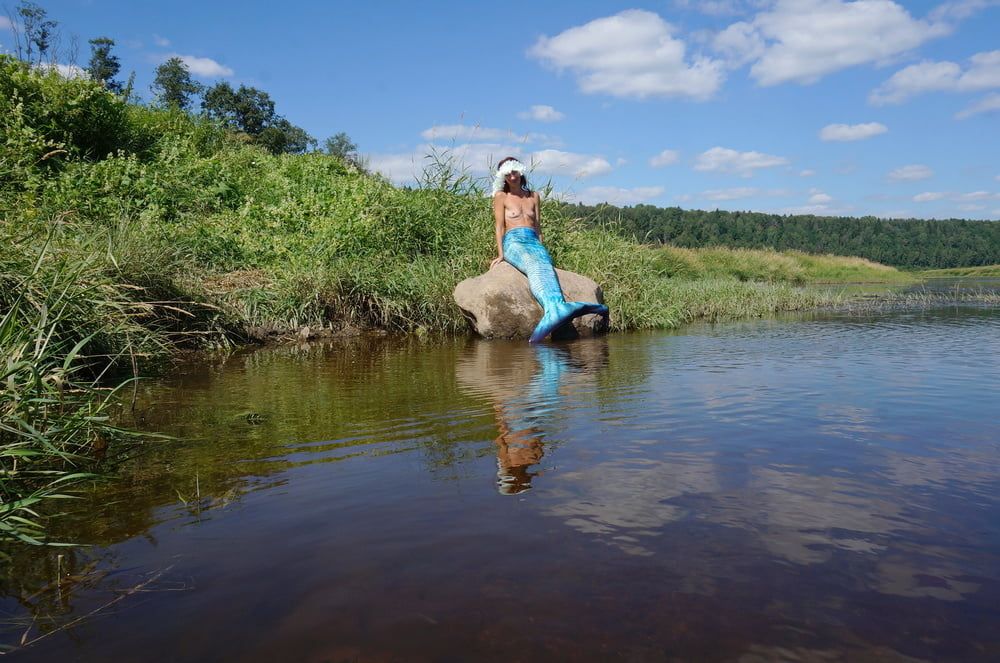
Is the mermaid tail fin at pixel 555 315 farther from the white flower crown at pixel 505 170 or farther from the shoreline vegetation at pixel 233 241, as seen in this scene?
the white flower crown at pixel 505 170

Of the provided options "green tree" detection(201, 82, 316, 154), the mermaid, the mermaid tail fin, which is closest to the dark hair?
the mermaid

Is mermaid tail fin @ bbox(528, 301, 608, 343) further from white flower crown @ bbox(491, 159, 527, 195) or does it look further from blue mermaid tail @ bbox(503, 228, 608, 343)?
white flower crown @ bbox(491, 159, 527, 195)

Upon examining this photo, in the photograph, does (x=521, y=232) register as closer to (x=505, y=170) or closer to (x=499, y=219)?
(x=499, y=219)

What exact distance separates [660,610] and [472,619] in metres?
0.50

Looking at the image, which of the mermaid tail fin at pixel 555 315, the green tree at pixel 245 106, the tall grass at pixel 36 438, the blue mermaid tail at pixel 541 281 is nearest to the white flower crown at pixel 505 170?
→ the blue mermaid tail at pixel 541 281

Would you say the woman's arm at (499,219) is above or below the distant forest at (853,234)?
below

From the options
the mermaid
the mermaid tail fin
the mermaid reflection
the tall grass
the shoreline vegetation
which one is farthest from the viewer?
the mermaid

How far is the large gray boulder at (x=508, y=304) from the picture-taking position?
912cm

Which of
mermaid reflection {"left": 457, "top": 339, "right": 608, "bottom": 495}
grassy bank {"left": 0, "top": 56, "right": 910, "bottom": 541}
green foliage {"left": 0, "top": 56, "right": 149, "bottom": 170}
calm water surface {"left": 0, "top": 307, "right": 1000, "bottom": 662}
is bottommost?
calm water surface {"left": 0, "top": 307, "right": 1000, "bottom": 662}

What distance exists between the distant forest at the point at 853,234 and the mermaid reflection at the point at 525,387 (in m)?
51.7

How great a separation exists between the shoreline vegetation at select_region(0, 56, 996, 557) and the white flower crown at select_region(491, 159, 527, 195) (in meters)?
1.08

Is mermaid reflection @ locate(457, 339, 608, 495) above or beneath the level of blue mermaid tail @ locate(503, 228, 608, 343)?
beneath

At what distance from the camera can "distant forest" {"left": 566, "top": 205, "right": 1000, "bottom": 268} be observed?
62.2m

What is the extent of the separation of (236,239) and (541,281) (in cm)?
491
